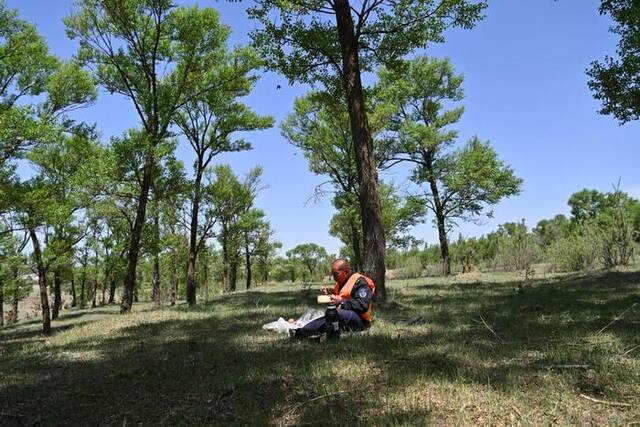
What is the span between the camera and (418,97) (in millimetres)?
32969

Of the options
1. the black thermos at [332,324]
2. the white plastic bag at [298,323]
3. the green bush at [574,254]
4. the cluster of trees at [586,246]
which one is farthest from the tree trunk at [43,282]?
the green bush at [574,254]

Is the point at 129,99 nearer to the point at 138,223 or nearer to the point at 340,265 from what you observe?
the point at 138,223

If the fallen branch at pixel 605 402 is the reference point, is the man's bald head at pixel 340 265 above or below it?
above

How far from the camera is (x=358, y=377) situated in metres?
4.98

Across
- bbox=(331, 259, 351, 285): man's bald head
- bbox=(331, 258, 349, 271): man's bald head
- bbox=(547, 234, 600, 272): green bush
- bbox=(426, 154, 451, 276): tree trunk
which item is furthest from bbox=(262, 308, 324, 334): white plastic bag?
bbox=(426, 154, 451, 276): tree trunk

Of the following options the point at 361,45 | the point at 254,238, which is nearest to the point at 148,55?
the point at 361,45

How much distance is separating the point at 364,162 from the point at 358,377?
6.89 meters

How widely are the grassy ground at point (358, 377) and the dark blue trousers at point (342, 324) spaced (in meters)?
0.34

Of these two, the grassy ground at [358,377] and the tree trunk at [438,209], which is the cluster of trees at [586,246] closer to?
the tree trunk at [438,209]

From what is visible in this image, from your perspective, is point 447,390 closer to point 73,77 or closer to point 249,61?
point 249,61

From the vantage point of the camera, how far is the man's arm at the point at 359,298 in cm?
763

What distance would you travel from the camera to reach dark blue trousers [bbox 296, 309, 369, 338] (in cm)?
727

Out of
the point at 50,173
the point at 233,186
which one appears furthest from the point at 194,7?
the point at 233,186

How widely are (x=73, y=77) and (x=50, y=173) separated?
7696 mm
